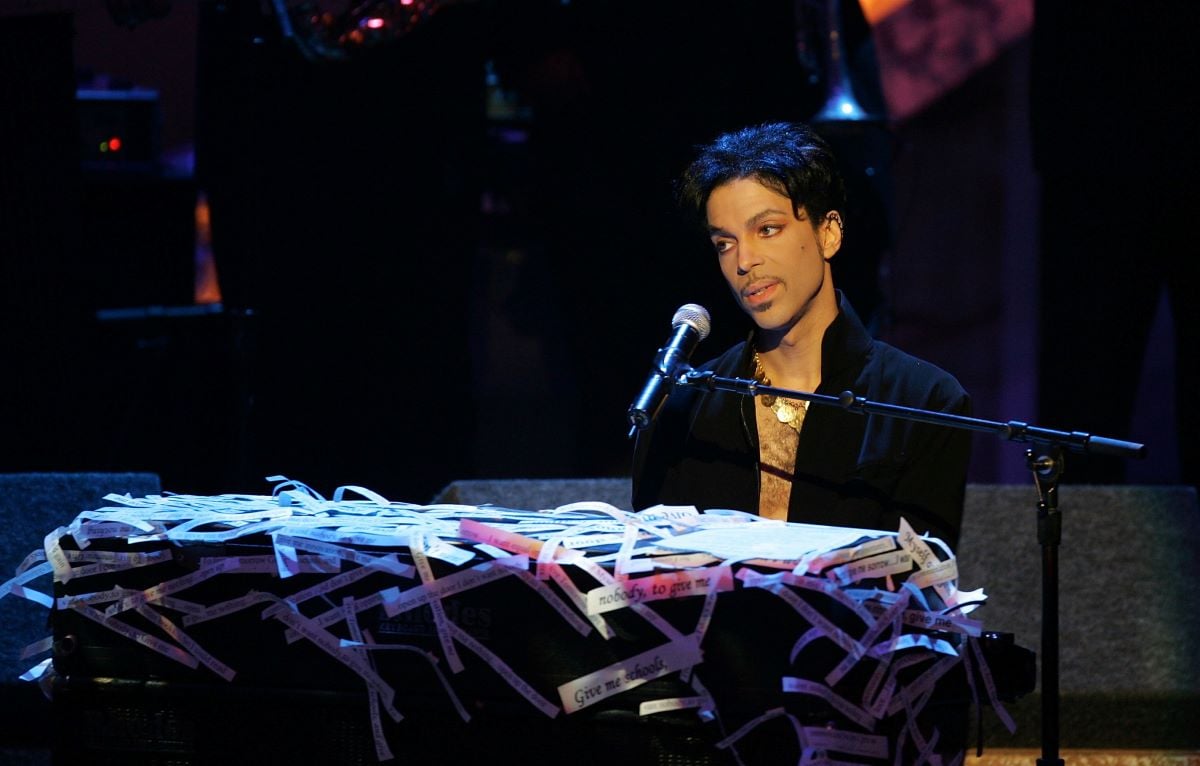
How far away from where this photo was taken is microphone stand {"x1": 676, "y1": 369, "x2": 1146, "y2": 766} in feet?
5.70

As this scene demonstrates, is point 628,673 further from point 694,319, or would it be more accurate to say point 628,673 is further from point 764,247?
point 764,247

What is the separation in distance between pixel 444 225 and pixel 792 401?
1922 millimetres

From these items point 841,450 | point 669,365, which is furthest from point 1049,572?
point 669,365

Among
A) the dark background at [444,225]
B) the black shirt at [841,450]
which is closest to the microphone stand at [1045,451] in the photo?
the black shirt at [841,450]

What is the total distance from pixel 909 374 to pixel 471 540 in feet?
3.65

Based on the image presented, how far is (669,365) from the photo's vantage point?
1863 mm

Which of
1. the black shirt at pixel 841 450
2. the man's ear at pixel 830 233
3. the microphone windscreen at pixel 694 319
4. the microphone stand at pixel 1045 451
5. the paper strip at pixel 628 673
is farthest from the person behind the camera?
the man's ear at pixel 830 233

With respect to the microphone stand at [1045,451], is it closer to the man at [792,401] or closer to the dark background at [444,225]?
the man at [792,401]

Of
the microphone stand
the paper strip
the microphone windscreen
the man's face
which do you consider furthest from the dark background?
the paper strip

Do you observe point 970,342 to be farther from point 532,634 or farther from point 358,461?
point 532,634

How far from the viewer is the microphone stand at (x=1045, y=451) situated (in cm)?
174

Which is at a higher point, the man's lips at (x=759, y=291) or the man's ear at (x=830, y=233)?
the man's ear at (x=830, y=233)

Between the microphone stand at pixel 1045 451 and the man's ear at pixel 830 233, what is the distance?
544mm

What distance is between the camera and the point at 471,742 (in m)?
1.42
